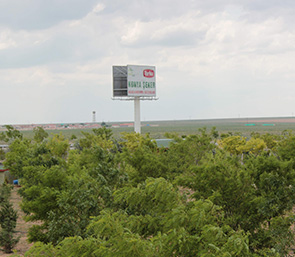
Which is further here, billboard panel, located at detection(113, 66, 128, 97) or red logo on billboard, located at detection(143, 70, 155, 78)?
red logo on billboard, located at detection(143, 70, 155, 78)

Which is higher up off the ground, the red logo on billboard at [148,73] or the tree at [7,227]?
the red logo on billboard at [148,73]

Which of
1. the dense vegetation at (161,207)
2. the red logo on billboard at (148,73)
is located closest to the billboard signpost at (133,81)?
A: the red logo on billboard at (148,73)

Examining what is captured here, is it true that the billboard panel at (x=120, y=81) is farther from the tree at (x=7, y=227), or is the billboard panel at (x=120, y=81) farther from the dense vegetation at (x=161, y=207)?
the tree at (x=7, y=227)

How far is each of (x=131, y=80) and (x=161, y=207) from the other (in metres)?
53.2

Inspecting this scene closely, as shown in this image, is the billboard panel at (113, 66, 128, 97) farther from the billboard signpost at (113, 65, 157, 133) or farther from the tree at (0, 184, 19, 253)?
the tree at (0, 184, 19, 253)

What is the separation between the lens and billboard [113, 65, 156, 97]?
60.8 m

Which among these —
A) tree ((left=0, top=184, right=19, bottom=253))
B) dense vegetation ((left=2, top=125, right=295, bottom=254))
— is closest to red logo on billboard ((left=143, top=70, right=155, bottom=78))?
dense vegetation ((left=2, top=125, right=295, bottom=254))

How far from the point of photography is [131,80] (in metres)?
61.0

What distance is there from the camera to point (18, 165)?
30188 millimetres

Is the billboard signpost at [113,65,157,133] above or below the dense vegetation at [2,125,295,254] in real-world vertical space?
above

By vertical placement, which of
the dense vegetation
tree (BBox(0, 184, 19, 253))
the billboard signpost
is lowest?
tree (BBox(0, 184, 19, 253))

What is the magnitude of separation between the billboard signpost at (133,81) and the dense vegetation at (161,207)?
37.8m

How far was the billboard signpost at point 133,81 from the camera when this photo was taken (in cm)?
6081

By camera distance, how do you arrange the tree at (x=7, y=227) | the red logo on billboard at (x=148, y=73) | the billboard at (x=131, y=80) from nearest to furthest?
the tree at (x=7, y=227) < the billboard at (x=131, y=80) < the red logo on billboard at (x=148, y=73)
